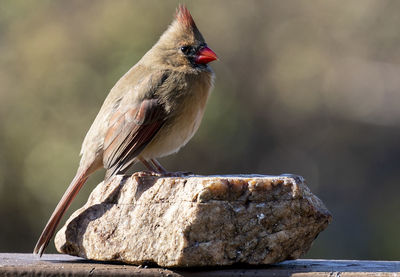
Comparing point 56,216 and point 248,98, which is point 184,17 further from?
point 248,98

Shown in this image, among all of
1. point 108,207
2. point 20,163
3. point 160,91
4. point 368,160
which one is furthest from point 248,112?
point 108,207

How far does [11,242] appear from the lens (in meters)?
8.01

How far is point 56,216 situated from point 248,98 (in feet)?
18.7

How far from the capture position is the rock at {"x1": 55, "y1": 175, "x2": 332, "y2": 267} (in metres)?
3.04

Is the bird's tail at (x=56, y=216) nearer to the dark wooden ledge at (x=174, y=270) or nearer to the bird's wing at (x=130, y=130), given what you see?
the bird's wing at (x=130, y=130)

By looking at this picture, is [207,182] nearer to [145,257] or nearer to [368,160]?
[145,257]

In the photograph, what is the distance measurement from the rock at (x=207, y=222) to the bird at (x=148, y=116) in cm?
63

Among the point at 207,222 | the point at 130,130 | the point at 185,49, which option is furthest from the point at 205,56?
the point at 207,222

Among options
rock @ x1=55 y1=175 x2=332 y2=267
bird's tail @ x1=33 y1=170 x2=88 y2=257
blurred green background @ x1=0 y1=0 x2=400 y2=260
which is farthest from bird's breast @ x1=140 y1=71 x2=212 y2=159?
blurred green background @ x1=0 y1=0 x2=400 y2=260

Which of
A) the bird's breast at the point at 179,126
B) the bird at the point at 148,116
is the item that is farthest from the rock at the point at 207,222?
the bird's breast at the point at 179,126

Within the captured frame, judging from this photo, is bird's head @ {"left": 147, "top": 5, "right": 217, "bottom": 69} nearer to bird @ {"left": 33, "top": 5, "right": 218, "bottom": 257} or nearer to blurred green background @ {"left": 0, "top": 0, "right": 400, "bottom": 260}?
bird @ {"left": 33, "top": 5, "right": 218, "bottom": 257}

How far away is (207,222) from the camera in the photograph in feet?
9.97

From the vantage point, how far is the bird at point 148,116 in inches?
161

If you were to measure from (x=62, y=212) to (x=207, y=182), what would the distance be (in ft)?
3.50
